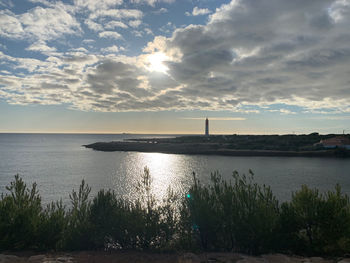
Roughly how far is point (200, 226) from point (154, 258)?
9.96 feet

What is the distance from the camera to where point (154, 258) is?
1125cm

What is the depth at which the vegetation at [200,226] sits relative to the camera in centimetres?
1251

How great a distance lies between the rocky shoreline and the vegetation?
114cm

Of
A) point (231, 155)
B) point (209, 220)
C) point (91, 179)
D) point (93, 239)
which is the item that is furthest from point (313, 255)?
point (231, 155)

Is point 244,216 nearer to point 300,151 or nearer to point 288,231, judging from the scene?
point 288,231

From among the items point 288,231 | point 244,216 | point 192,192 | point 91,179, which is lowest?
point 91,179

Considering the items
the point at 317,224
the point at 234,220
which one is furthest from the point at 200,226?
the point at 317,224

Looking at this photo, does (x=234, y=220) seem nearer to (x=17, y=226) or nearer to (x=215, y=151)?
(x=17, y=226)

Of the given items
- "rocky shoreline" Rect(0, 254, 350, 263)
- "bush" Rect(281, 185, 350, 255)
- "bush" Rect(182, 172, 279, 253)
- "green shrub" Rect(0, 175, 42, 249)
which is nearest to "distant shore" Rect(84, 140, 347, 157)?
"bush" Rect(281, 185, 350, 255)

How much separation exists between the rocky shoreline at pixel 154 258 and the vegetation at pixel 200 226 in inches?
44.7

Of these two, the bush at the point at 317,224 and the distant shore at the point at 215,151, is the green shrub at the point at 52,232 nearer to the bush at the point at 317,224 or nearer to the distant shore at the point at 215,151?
the bush at the point at 317,224

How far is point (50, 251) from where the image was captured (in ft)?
40.7

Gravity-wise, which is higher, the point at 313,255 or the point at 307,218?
the point at 307,218

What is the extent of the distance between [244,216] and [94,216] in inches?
322
